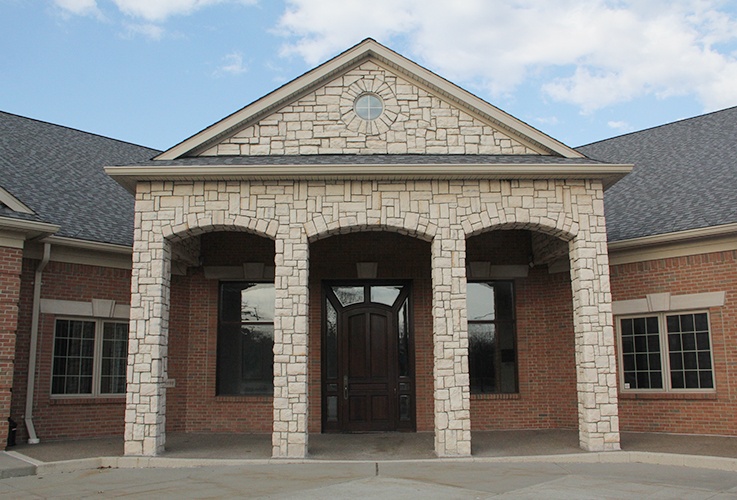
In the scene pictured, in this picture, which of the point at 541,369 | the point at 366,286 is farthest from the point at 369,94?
the point at 541,369

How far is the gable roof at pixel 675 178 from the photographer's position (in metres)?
12.9

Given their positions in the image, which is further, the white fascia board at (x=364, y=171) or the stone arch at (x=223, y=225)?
the stone arch at (x=223, y=225)

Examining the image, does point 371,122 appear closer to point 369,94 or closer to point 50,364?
point 369,94

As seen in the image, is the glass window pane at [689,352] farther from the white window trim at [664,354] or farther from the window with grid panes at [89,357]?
the window with grid panes at [89,357]

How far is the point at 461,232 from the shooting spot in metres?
11.3

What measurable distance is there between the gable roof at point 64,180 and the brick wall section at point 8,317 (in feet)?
2.37

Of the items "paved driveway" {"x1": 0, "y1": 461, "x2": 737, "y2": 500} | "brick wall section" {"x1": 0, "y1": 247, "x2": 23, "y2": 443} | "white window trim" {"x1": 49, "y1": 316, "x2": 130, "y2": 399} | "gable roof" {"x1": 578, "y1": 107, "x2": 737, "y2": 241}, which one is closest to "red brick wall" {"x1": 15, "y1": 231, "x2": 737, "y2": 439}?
"white window trim" {"x1": 49, "y1": 316, "x2": 130, "y2": 399}

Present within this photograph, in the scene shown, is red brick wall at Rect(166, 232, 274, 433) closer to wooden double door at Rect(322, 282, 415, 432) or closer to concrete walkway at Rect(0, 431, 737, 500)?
concrete walkway at Rect(0, 431, 737, 500)

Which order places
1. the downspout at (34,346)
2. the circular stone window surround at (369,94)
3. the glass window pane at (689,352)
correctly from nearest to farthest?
the downspout at (34,346) → the circular stone window surround at (369,94) → the glass window pane at (689,352)

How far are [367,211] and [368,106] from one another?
2.17 metres

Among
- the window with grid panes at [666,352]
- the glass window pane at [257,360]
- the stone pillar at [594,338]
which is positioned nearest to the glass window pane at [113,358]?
the glass window pane at [257,360]

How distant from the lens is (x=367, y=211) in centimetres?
1127

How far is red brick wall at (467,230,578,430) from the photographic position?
14.0 m

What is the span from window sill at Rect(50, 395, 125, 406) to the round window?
23.1ft
